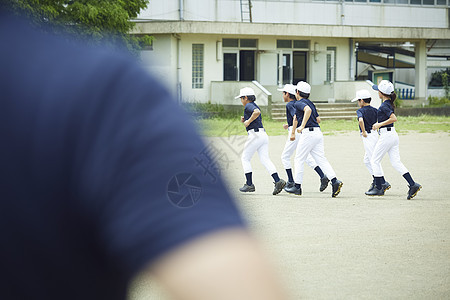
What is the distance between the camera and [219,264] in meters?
1.03

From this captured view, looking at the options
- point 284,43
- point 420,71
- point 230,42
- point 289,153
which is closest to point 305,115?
point 289,153

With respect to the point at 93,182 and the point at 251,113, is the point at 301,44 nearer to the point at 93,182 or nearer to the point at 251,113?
the point at 251,113

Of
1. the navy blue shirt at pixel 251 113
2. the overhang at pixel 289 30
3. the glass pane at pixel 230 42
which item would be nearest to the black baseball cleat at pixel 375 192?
the navy blue shirt at pixel 251 113

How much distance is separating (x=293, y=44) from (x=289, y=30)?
167 cm

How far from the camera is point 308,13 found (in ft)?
125

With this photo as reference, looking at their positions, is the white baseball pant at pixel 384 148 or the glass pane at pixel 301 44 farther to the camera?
the glass pane at pixel 301 44

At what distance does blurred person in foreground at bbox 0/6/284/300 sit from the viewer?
41.9 inches

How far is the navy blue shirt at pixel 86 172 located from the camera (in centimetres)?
107

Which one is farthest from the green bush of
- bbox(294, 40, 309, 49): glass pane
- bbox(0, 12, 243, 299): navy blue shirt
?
bbox(0, 12, 243, 299): navy blue shirt

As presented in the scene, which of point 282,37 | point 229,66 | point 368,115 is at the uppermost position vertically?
point 282,37

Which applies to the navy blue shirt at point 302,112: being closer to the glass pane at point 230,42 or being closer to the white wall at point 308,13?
the glass pane at point 230,42

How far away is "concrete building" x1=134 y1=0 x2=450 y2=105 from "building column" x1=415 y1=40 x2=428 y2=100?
56mm

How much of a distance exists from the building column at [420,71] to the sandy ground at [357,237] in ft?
85.6

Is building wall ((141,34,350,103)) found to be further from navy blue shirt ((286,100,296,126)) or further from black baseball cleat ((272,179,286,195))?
black baseball cleat ((272,179,286,195))
